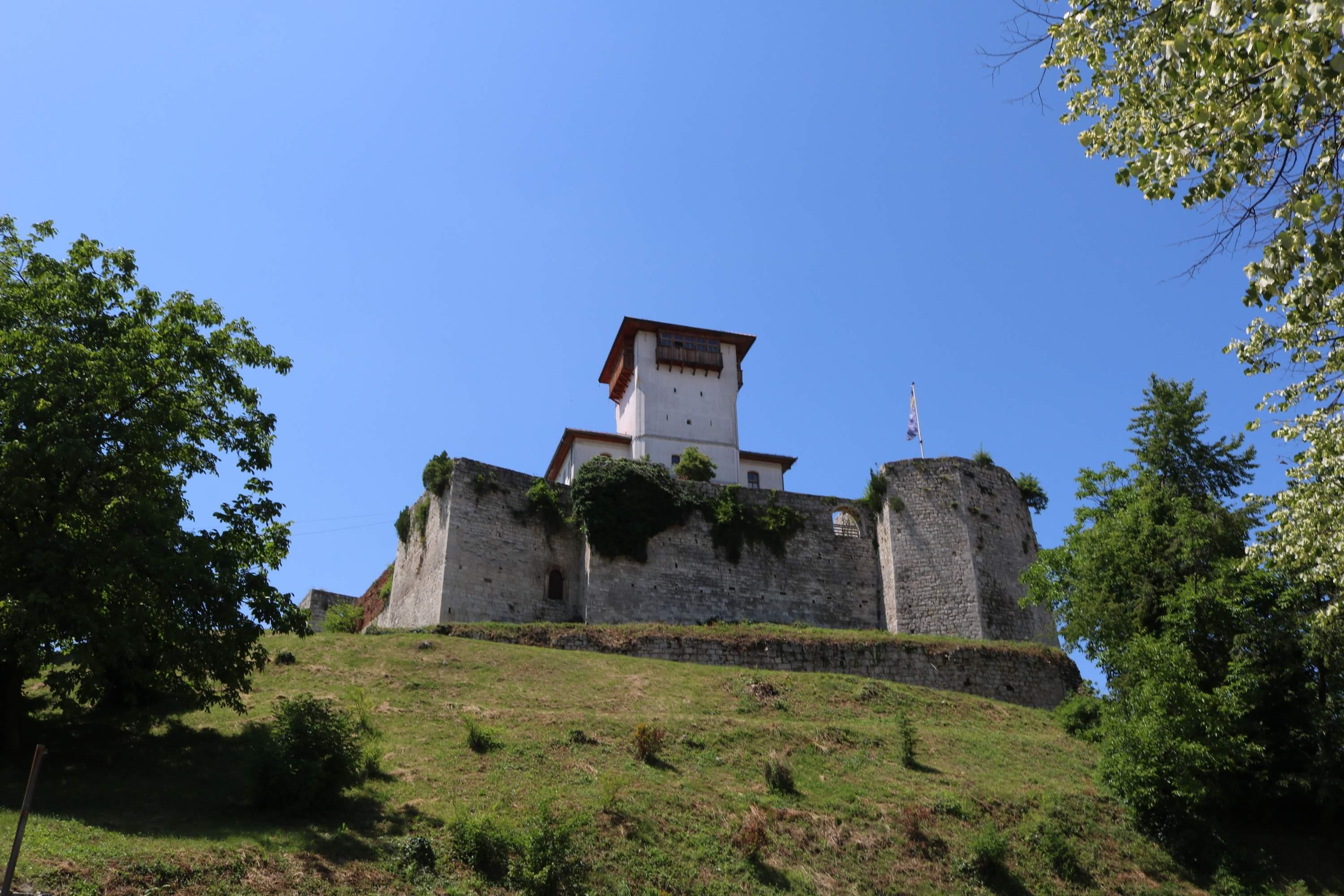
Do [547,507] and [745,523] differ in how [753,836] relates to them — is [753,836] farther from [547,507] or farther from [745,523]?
[745,523]

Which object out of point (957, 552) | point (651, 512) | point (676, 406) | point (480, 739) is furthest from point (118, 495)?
point (676, 406)

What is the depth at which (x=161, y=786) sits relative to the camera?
596 inches

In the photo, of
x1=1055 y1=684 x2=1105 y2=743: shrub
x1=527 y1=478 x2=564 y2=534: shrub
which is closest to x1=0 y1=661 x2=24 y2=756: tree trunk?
x1=527 y1=478 x2=564 y2=534: shrub

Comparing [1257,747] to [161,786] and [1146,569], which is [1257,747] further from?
[161,786]

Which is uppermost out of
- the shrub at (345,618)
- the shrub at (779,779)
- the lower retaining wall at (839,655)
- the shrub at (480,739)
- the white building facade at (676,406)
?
the white building facade at (676,406)

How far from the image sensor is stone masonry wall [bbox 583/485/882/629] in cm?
3453

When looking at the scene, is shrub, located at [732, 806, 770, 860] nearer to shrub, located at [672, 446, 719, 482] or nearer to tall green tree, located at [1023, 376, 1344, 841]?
tall green tree, located at [1023, 376, 1344, 841]

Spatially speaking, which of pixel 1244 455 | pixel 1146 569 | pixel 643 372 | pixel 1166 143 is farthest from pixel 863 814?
pixel 643 372

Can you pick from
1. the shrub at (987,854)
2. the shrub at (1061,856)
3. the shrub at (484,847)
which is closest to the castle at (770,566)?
the shrub at (1061,856)

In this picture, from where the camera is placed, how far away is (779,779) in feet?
59.1

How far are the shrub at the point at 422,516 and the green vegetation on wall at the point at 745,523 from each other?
9868 mm

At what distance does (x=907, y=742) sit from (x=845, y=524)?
18.4 meters

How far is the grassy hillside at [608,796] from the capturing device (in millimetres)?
13102

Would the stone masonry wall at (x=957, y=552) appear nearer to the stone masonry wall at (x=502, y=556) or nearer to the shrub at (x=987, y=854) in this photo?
the stone masonry wall at (x=502, y=556)
